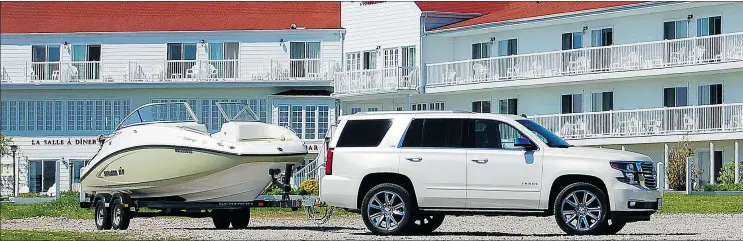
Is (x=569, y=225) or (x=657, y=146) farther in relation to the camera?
(x=657, y=146)

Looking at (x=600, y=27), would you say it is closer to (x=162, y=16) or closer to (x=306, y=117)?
(x=306, y=117)

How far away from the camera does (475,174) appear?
23562mm

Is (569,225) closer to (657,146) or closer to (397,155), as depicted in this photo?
(397,155)

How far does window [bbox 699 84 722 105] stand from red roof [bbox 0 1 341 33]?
19.5 metres

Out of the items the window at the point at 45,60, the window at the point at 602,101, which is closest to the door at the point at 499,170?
the window at the point at 602,101

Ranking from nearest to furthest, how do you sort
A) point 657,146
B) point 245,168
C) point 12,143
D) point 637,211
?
1. point 637,211
2. point 245,168
3. point 657,146
4. point 12,143

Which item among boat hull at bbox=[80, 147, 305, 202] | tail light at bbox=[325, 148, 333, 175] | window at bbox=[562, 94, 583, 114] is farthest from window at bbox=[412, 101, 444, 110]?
tail light at bbox=[325, 148, 333, 175]

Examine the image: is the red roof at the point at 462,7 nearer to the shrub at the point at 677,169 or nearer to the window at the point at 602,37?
the window at the point at 602,37

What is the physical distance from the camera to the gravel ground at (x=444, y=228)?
2363cm

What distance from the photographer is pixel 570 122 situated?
5403cm

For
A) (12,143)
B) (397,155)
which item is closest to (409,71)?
(12,143)

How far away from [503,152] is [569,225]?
4.81 feet

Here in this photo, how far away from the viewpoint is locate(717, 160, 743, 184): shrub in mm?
46906

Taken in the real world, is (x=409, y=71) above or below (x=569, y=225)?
above
